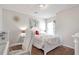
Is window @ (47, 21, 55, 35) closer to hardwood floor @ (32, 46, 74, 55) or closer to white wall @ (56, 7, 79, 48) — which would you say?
white wall @ (56, 7, 79, 48)

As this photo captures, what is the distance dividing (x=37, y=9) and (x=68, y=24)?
0.52m

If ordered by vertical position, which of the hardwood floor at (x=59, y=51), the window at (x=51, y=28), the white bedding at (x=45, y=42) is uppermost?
the window at (x=51, y=28)

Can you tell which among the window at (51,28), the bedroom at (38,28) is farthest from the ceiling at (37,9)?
the window at (51,28)

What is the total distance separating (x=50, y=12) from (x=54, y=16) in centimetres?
9

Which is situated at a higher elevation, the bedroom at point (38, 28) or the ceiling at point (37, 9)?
the ceiling at point (37, 9)

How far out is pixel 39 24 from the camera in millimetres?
1467

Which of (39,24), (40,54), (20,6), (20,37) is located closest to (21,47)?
(20,37)

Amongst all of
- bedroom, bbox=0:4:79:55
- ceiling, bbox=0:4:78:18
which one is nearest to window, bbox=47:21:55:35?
bedroom, bbox=0:4:79:55

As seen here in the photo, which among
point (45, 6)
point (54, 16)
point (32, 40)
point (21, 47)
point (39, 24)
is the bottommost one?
point (21, 47)

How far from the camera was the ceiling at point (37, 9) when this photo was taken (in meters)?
1.41

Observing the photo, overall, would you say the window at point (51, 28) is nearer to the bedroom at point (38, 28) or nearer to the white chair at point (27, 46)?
the bedroom at point (38, 28)

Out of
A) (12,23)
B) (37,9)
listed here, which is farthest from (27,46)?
(37,9)

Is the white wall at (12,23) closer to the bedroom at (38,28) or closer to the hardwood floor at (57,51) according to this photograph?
the bedroom at (38,28)
